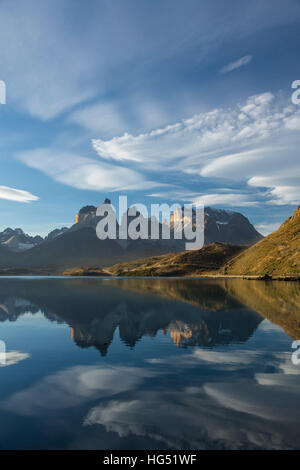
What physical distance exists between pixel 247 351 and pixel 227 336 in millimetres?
6945

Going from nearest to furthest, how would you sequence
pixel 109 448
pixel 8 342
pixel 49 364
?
1. pixel 109 448
2. pixel 49 364
3. pixel 8 342

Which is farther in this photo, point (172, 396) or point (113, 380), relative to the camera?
point (113, 380)

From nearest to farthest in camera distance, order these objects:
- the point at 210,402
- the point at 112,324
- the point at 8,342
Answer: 1. the point at 210,402
2. the point at 8,342
3. the point at 112,324

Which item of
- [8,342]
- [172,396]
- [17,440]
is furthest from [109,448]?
[8,342]

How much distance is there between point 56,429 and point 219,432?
7701mm

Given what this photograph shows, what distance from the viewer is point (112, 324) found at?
4531 cm

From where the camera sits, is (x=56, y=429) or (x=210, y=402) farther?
(x=210, y=402)

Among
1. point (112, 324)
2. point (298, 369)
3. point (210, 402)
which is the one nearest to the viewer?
point (210, 402)

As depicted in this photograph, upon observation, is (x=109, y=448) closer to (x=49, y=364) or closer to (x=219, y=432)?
(x=219, y=432)

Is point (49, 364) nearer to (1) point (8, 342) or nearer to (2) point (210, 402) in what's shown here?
(1) point (8, 342)

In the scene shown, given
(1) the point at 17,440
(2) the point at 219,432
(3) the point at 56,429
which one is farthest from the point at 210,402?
(1) the point at 17,440
